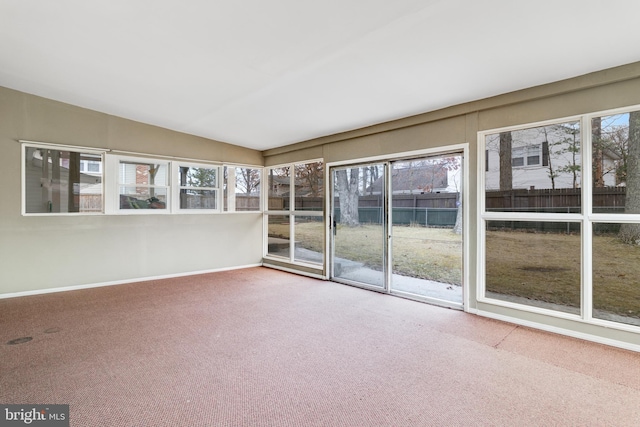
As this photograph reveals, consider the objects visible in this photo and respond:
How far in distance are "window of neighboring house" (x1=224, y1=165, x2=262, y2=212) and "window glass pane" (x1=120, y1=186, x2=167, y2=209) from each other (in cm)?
119

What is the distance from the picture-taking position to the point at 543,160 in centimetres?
332

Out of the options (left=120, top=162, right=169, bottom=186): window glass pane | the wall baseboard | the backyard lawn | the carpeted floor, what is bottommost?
the carpeted floor

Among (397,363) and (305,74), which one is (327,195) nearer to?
(305,74)

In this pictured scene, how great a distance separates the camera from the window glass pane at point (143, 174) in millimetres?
5094

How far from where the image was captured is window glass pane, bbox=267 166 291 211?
638cm

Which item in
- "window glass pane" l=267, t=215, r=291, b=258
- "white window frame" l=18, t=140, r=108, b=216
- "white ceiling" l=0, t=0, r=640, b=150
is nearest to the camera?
"white ceiling" l=0, t=0, r=640, b=150

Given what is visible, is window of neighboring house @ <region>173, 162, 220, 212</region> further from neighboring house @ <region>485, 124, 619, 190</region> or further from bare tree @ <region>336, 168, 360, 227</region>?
neighboring house @ <region>485, 124, 619, 190</region>

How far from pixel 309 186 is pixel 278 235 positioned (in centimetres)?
141

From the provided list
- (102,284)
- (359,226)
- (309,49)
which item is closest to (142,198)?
(102,284)

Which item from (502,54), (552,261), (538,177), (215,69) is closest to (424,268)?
(552,261)

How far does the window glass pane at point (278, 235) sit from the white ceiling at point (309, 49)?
8.97 feet

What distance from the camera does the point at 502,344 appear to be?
287cm

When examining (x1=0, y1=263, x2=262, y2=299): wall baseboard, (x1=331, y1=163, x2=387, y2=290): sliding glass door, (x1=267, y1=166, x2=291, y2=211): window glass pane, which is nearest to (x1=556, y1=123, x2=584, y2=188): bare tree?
(x1=331, y1=163, x2=387, y2=290): sliding glass door

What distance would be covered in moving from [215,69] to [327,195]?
2795 mm
